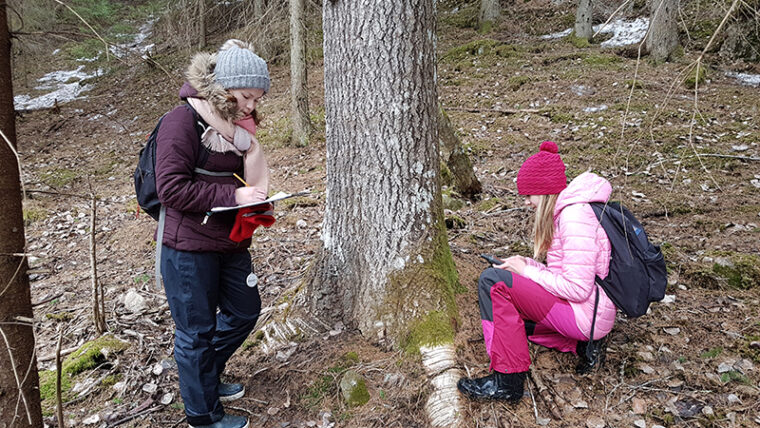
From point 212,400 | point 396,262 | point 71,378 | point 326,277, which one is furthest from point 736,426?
point 71,378

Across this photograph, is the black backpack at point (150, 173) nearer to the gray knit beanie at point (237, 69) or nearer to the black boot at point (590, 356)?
the gray knit beanie at point (237, 69)

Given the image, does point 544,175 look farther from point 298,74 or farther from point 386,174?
point 298,74

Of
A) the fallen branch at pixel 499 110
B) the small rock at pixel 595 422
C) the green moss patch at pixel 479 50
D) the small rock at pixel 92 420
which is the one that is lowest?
the small rock at pixel 92 420

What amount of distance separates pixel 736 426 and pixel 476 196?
4.06m

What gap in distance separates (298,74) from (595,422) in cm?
829

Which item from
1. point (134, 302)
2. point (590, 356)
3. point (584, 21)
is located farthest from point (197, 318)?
point (584, 21)

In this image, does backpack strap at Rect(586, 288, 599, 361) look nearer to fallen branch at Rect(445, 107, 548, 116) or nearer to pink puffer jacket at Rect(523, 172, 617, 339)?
pink puffer jacket at Rect(523, 172, 617, 339)

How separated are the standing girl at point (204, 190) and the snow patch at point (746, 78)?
10889 millimetres

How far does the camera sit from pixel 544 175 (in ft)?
9.52

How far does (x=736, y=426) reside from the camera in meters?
2.54

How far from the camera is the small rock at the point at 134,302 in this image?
4.42 metres

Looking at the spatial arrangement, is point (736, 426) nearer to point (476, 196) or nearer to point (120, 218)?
point (476, 196)

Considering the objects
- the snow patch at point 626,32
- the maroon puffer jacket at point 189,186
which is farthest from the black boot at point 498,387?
the snow patch at point 626,32

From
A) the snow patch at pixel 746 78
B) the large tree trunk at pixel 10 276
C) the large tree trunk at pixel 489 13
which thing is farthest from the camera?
the large tree trunk at pixel 489 13
